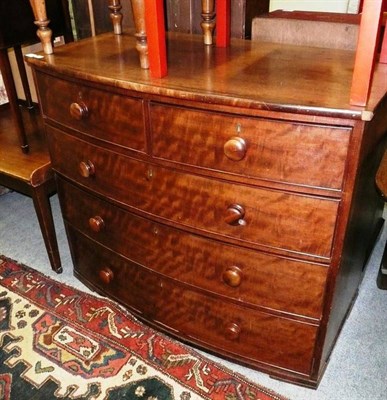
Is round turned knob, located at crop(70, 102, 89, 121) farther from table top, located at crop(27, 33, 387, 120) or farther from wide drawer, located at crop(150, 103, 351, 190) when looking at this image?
wide drawer, located at crop(150, 103, 351, 190)

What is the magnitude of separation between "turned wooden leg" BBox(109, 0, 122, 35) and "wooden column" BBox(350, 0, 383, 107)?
0.95 meters

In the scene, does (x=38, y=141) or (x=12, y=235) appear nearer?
(x=38, y=141)

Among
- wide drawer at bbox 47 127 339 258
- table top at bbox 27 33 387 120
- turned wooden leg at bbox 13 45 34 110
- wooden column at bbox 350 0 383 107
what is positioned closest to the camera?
wooden column at bbox 350 0 383 107

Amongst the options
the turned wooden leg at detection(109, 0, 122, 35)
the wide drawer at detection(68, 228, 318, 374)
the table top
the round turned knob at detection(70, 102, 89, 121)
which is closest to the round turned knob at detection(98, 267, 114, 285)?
the wide drawer at detection(68, 228, 318, 374)

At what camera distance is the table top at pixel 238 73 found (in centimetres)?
99

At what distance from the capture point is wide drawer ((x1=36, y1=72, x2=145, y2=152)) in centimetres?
120

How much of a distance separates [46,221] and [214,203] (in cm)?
93

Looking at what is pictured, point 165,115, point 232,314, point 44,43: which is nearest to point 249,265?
point 232,314

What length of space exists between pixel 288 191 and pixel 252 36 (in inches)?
26.8

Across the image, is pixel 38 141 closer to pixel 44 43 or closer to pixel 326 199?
pixel 44 43

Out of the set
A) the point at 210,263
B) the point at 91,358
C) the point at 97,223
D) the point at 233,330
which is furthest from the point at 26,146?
the point at 233,330

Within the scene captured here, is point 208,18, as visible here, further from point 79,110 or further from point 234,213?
point 234,213

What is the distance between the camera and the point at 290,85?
1080 millimetres

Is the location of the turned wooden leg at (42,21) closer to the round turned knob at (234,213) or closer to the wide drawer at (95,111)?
the wide drawer at (95,111)
